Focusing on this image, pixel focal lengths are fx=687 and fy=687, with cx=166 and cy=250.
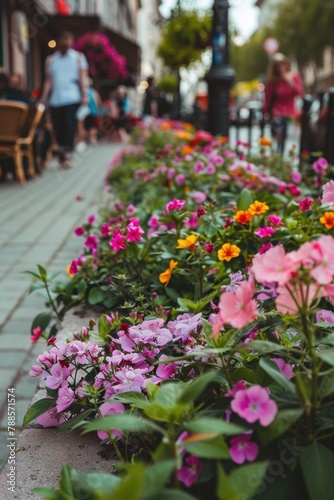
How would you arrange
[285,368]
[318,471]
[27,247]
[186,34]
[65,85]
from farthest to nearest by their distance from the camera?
[186,34]
[65,85]
[27,247]
[285,368]
[318,471]

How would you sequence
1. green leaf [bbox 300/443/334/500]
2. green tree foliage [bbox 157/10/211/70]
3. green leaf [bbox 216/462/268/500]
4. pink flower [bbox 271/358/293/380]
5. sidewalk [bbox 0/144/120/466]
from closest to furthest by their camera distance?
1. green leaf [bbox 216/462/268/500]
2. green leaf [bbox 300/443/334/500]
3. pink flower [bbox 271/358/293/380]
4. sidewalk [bbox 0/144/120/466]
5. green tree foliage [bbox 157/10/211/70]

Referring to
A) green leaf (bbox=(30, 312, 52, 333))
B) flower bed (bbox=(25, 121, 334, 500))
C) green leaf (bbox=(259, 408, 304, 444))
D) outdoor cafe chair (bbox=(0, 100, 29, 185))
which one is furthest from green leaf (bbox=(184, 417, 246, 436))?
outdoor cafe chair (bbox=(0, 100, 29, 185))

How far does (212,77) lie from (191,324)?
7.63 m

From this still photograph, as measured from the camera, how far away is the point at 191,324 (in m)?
1.69

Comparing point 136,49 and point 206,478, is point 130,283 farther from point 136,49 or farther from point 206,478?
point 136,49

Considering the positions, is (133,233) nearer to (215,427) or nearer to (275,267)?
(275,267)

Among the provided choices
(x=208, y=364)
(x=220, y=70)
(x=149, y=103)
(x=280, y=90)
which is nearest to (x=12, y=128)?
(x=220, y=70)

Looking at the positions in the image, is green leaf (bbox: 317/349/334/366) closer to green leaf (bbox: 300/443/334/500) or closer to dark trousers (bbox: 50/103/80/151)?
green leaf (bbox: 300/443/334/500)

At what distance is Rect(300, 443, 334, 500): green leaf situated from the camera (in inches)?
42.7

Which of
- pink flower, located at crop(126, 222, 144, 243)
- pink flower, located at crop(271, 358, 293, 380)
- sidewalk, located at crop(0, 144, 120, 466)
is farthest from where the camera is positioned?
sidewalk, located at crop(0, 144, 120, 466)

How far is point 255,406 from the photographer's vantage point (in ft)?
3.83

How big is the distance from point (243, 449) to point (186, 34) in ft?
54.3

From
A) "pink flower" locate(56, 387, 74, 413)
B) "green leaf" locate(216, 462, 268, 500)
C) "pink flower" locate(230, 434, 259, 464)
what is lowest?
"pink flower" locate(56, 387, 74, 413)

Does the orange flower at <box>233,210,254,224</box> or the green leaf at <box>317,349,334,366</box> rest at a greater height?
the green leaf at <box>317,349,334,366</box>
